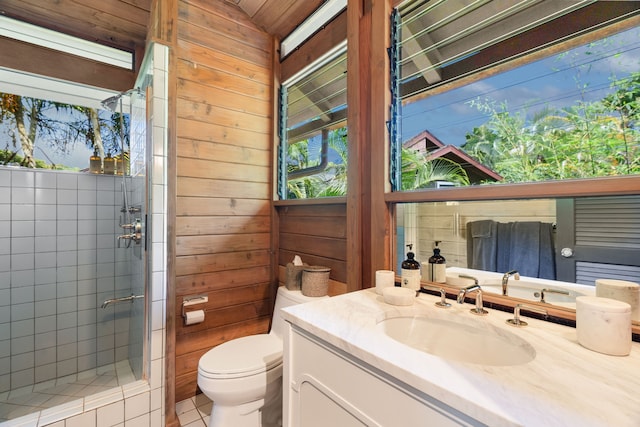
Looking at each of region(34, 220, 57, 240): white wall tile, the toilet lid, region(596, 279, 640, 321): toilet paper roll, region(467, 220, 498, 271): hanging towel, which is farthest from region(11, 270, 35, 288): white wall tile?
region(596, 279, 640, 321): toilet paper roll

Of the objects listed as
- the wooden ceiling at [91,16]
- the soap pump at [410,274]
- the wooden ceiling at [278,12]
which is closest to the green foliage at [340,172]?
the soap pump at [410,274]

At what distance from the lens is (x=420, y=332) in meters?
1.03

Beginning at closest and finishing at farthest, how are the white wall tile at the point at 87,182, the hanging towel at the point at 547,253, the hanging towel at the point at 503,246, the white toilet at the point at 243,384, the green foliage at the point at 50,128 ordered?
the hanging towel at the point at 547,253 < the hanging towel at the point at 503,246 < the white toilet at the point at 243,384 < the green foliage at the point at 50,128 < the white wall tile at the point at 87,182

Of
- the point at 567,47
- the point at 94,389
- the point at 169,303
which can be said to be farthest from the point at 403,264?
the point at 94,389

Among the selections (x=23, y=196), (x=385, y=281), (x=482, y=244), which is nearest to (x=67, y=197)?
(x=23, y=196)

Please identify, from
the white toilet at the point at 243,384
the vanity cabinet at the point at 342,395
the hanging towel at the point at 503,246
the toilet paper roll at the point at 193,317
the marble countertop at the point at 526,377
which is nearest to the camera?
the marble countertop at the point at 526,377

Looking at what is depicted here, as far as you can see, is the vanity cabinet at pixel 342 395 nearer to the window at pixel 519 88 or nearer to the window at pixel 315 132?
the window at pixel 519 88

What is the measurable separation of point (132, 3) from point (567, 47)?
2462 millimetres

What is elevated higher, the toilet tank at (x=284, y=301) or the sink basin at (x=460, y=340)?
the sink basin at (x=460, y=340)

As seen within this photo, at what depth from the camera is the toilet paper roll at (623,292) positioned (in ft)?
2.62

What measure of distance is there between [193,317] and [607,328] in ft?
6.23

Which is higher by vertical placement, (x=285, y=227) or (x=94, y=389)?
(x=285, y=227)

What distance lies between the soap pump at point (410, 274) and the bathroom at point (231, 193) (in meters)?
0.14

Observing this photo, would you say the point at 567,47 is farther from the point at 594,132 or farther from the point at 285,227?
the point at 285,227
